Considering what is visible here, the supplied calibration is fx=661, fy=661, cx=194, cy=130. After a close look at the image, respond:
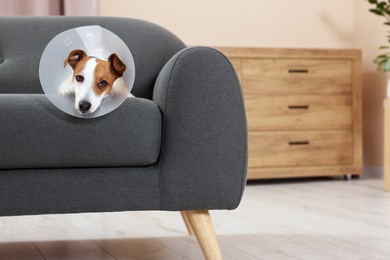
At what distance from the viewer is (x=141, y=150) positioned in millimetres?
1566

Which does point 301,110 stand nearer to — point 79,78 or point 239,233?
point 239,233

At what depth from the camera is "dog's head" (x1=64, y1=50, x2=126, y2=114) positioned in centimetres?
151

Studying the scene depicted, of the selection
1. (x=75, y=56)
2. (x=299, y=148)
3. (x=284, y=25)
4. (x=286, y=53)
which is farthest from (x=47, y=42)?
(x=284, y=25)

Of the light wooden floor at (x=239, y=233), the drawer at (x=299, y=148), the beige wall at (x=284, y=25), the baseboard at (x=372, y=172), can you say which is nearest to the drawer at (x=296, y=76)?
the drawer at (x=299, y=148)

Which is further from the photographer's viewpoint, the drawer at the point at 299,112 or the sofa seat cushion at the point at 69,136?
the drawer at the point at 299,112

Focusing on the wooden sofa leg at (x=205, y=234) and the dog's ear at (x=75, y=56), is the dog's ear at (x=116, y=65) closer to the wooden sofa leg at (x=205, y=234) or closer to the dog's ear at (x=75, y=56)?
the dog's ear at (x=75, y=56)

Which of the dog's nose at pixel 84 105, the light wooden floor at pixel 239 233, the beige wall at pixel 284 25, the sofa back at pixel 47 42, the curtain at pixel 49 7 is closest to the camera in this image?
the dog's nose at pixel 84 105

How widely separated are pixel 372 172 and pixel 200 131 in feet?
9.33

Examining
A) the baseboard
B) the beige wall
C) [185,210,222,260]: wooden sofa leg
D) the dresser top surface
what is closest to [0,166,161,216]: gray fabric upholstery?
[185,210,222,260]: wooden sofa leg

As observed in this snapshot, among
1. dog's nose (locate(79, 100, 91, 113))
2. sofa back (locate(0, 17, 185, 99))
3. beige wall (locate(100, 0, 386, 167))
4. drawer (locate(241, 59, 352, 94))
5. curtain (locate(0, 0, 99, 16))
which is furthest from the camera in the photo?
beige wall (locate(100, 0, 386, 167))

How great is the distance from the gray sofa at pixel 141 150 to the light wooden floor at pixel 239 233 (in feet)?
1.01

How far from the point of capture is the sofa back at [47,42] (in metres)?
2.12

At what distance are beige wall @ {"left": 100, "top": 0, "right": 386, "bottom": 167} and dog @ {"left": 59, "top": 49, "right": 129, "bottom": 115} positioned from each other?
243cm

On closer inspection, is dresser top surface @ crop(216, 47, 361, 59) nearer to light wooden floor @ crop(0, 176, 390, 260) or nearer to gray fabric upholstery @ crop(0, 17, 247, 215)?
light wooden floor @ crop(0, 176, 390, 260)
